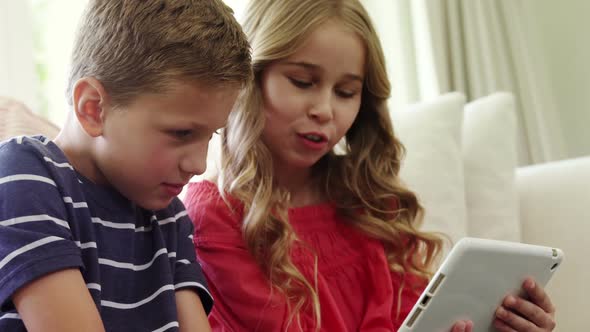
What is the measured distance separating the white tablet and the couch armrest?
49cm

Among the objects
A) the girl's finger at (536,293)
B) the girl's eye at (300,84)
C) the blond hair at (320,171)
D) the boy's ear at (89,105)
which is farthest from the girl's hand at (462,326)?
the boy's ear at (89,105)

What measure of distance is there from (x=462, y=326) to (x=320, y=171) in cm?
50

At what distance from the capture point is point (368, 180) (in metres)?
1.47

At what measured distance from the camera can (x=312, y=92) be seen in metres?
1.27

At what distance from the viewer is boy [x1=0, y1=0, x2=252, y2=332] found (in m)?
0.81

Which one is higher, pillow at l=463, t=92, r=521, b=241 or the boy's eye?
the boy's eye

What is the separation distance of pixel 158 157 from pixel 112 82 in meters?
0.11

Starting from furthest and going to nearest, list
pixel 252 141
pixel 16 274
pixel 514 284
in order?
pixel 252 141, pixel 514 284, pixel 16 274

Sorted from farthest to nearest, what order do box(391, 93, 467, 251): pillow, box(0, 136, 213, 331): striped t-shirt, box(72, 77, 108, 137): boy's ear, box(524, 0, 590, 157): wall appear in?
box(524, 0, 590, 157): wall < box(391, 93, 467, 251): pillow < box(72, 77, 108, 137): boy's ear < box(0, 136, 213, 331): striped t-shirt

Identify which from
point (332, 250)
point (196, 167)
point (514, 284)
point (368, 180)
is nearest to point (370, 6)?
point (368, 180)

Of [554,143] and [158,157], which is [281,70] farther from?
[554,143]

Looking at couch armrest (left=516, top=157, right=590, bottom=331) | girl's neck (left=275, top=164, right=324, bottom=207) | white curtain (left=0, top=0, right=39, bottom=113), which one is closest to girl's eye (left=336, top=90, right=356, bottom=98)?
girl's neck (left=275, top=164, right=324, bottom=207)

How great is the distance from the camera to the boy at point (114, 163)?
81 centimetres

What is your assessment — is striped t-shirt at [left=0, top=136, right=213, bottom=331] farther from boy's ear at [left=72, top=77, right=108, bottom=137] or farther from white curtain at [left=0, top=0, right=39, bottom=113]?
white curtain at [left=0, top=0, right=39, bottom=113]
